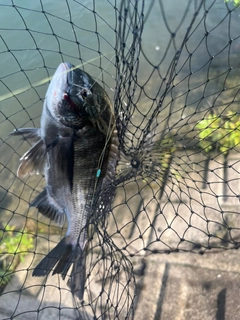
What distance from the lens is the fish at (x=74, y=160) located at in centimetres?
259

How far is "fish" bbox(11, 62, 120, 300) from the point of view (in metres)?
2.59

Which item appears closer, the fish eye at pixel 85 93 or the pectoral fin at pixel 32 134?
the fish eye at pixel 85 93

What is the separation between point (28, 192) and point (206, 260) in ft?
10.00

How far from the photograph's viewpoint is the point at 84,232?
2703 millimetres

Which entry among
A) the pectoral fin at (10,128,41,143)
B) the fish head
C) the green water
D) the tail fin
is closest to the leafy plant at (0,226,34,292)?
the tail fin

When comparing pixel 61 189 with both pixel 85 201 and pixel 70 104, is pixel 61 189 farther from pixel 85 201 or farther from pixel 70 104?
pixel 70 104

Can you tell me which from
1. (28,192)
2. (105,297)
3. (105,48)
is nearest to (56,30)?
(105,48)

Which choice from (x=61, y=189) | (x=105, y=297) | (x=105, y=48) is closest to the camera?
(x=61, y=189)

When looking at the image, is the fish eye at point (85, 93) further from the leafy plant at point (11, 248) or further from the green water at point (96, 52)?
the green water at point (96, 52)

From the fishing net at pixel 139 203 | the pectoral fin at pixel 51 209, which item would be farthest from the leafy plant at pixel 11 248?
the pectoral fin at pixel 51 209

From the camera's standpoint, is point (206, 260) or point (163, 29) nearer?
point (206, 260)

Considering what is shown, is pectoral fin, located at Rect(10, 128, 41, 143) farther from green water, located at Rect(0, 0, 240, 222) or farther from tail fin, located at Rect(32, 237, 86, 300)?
green water, located at Rect(0, 0, 240, 222)

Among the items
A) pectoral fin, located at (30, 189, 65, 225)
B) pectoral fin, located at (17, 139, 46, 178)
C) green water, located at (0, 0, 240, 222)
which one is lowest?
pectoral fin, located at (30, 189, 65, 225)

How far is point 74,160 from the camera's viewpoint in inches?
106
